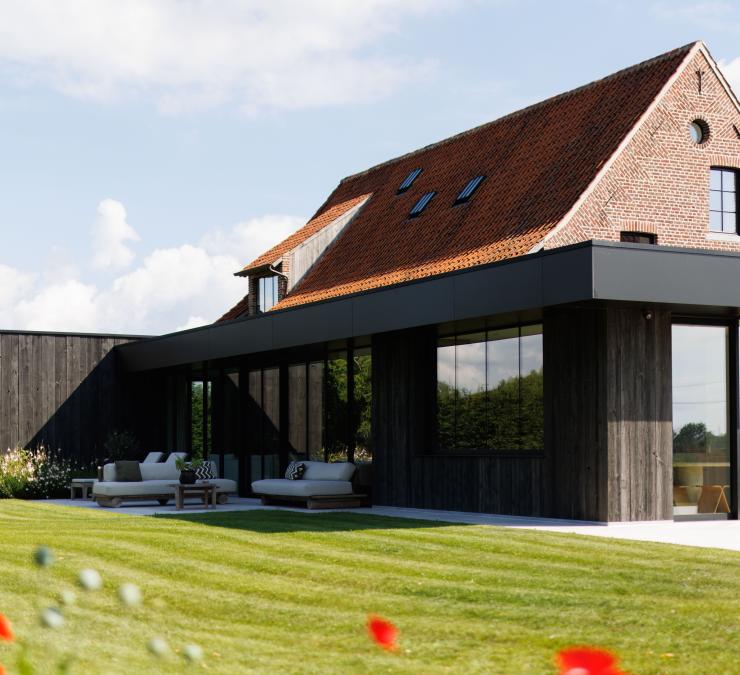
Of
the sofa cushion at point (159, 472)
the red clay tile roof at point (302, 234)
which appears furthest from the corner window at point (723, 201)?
the sofa cushion at point (159, 472)

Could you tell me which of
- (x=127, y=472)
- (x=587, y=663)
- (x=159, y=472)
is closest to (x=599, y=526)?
(x=127, y=472)

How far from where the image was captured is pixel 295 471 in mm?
19125

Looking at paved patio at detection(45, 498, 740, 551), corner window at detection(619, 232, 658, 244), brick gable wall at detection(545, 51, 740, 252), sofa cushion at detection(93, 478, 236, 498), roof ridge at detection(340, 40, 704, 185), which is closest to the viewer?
paved patio at detection(45, 498, 740, 551)

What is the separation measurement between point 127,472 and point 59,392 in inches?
205

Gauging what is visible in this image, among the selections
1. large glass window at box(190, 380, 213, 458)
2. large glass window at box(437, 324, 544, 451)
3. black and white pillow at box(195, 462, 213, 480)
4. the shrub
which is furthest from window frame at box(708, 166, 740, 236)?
the shrub

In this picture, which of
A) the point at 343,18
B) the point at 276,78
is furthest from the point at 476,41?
the point at 276,78

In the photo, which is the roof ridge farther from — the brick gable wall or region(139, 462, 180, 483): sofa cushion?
region(139, 462, 180, 483): sofa cushion

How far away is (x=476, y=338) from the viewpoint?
55.1 ft

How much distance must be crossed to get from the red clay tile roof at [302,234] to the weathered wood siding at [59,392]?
12.0ft

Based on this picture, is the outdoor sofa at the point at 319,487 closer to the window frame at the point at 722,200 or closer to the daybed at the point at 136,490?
the daybed at the point at 136,490

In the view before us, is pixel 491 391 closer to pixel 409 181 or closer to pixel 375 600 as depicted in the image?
pixel 409 181

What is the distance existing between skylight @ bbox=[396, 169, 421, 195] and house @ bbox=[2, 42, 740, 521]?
6 centimetres

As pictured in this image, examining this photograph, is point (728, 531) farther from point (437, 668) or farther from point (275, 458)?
point (275, 458)

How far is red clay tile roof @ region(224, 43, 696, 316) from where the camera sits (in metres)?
17.9
